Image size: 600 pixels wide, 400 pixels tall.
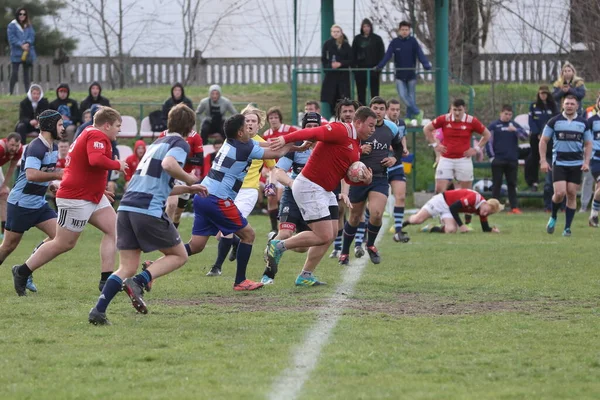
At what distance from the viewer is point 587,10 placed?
28.2 m

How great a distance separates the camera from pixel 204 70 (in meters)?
31.7

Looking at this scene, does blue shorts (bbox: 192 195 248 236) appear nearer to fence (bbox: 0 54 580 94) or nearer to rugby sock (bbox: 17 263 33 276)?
rugby sock (bbox: 17 263 33 276)

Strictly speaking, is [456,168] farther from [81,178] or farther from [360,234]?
[81,178]

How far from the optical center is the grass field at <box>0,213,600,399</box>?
618cm

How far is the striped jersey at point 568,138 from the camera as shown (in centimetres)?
1639

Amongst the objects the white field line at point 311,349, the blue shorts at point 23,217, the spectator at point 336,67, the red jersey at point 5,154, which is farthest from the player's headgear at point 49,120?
the spectator at point 336,67

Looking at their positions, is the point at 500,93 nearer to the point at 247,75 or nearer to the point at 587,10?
the point at 587,10

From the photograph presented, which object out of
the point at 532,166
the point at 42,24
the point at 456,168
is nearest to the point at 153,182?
the point at 456,168

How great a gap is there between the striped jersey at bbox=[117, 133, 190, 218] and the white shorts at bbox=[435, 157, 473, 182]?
10133 mm

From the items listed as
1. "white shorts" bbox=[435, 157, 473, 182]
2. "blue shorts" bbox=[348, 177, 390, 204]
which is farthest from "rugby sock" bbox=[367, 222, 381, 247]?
"white shorts" bbox=[435, 157, 473, 182]

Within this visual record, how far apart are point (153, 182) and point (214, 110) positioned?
1356cm

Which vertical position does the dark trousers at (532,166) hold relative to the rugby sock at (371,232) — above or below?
above

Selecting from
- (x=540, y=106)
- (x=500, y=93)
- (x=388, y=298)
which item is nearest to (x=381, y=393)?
A: (x=388, y=298)

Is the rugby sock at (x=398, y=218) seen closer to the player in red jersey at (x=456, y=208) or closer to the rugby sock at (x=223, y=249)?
the player in red jersey at (x=456, y=208)
